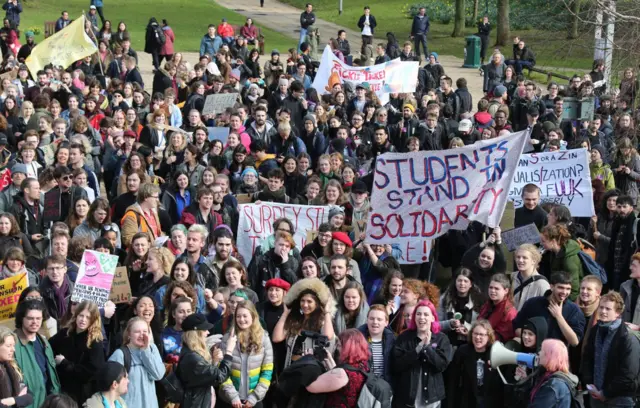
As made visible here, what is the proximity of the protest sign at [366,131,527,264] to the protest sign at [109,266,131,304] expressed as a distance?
2714 mm

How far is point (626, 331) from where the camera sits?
909cm

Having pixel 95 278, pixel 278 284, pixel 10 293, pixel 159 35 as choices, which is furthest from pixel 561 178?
pixel 159 35

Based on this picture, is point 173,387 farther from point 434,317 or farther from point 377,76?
point 377,76

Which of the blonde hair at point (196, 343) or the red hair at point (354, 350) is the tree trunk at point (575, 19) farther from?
the blonde hair at point (196, 343)

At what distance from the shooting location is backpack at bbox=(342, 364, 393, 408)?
333 inches

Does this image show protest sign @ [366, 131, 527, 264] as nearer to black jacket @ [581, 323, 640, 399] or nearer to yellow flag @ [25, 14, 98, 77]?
black jacket @ [581, 323, 640, 399]

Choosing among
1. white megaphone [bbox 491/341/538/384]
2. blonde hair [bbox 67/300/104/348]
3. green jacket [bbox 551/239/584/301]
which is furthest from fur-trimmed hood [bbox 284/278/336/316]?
green jacket [bbox 551/239/584/301]

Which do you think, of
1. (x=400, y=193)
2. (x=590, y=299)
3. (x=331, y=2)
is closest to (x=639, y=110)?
(x=400, y=193)

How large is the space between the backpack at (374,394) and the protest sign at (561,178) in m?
5.89

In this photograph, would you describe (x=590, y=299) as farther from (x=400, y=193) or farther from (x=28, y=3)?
(x=28, y=3)

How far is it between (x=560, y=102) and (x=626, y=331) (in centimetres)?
1022

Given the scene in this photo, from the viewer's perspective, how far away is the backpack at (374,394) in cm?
846

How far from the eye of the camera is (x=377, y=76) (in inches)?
856

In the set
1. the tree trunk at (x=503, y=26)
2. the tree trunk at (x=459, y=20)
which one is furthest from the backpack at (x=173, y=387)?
the tree trunk at (x=459, y=20)
